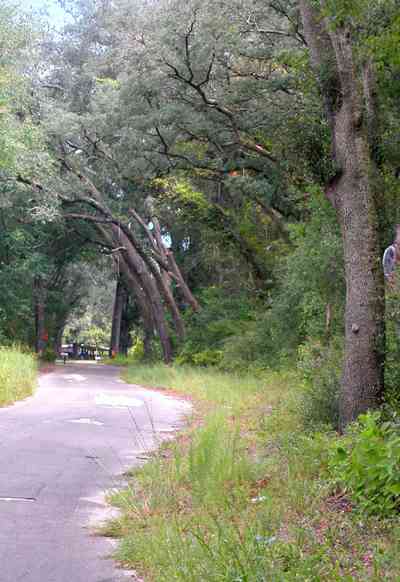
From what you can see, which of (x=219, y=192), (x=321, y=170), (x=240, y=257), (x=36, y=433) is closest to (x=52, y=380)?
(x=240, y=257)

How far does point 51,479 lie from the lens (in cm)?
899

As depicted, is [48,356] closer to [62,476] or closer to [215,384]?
[215,384]

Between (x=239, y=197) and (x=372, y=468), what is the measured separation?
23.7 meters

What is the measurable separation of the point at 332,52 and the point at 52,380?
19.6m

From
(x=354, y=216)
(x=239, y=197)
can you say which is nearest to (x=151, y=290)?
(x=239, y=197)

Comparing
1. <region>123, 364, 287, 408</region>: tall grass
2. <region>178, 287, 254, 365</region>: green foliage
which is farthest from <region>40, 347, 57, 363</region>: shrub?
<region>123, 364, 287, 408</region>: tall grass

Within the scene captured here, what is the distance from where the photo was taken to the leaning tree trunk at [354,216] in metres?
9.55

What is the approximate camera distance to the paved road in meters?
5.90

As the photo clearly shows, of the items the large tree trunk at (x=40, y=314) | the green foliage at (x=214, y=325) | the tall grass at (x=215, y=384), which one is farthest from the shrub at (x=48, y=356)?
the tall grass at (x=215, y=384)

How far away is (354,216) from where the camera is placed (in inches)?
389

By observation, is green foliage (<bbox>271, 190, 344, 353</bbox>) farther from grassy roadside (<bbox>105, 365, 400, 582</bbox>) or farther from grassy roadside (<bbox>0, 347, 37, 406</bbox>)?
grassy roadside (<bbox>0, 347, 37, 406</bbox>)

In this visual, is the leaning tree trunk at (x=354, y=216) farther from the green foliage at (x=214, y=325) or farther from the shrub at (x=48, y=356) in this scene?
the shrub at (x=48, y=356)

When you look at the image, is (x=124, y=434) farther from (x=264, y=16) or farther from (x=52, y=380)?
(x=52, y=380)

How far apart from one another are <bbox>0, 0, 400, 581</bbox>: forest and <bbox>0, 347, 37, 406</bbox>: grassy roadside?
575 centimetres
